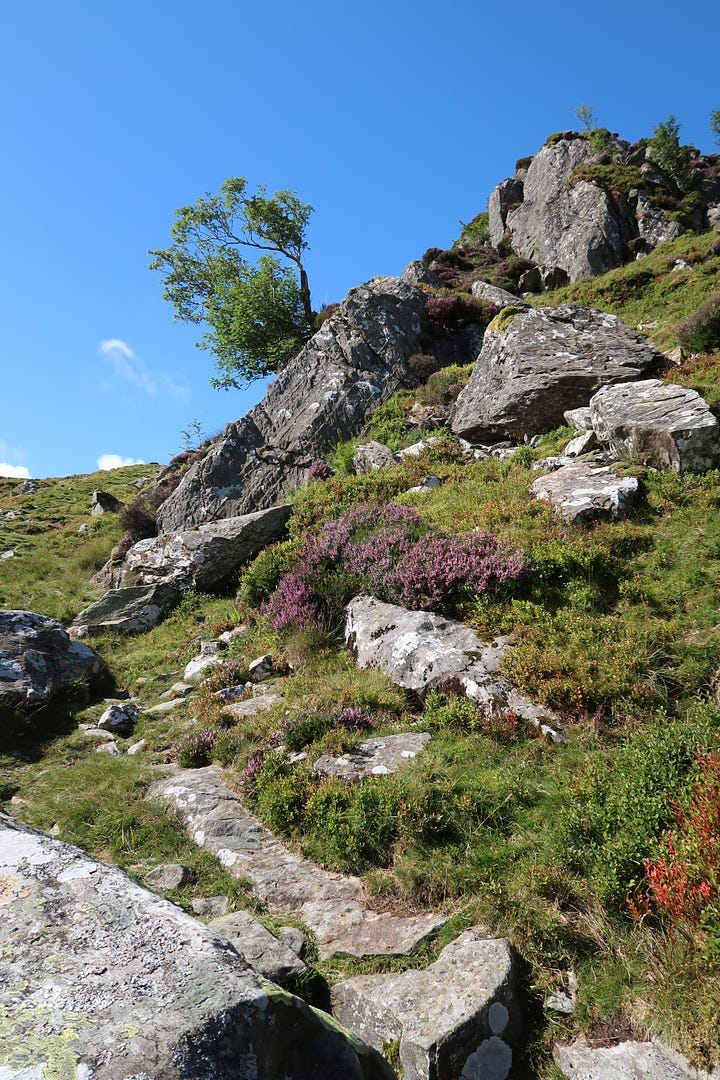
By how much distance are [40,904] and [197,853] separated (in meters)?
4.25

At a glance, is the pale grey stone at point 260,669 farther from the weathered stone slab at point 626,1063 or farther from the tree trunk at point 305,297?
the tree trunk at point 305,297

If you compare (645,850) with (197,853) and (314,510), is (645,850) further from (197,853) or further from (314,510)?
(314,510)

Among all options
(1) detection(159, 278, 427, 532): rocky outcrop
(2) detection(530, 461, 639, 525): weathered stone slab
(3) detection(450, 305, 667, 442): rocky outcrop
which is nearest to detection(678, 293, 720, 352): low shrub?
(3) detection(450, 305, 667, 442): rocky outcrop

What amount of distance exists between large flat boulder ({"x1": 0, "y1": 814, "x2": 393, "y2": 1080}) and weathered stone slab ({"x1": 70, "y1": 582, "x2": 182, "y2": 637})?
13.6 meters

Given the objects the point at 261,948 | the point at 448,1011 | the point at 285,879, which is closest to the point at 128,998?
the point at 261,948

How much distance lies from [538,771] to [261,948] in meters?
3.74

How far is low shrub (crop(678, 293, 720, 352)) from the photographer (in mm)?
16984

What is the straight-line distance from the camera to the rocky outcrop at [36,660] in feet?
39.1

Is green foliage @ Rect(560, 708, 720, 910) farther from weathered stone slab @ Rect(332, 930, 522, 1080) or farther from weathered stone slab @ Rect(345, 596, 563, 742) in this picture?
weathered stone slab @ Rect(345, 596, 563, 742)

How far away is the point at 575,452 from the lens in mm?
14609

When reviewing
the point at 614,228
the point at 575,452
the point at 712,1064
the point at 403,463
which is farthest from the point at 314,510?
the point at 614,228

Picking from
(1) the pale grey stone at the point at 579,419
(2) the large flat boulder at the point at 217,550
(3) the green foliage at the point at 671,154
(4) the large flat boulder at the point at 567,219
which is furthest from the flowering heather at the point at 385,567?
(3) the green foliage at the point at 671,154

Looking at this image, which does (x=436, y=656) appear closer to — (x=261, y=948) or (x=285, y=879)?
(x=285, y=879)

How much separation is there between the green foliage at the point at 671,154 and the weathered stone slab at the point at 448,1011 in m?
52.7
